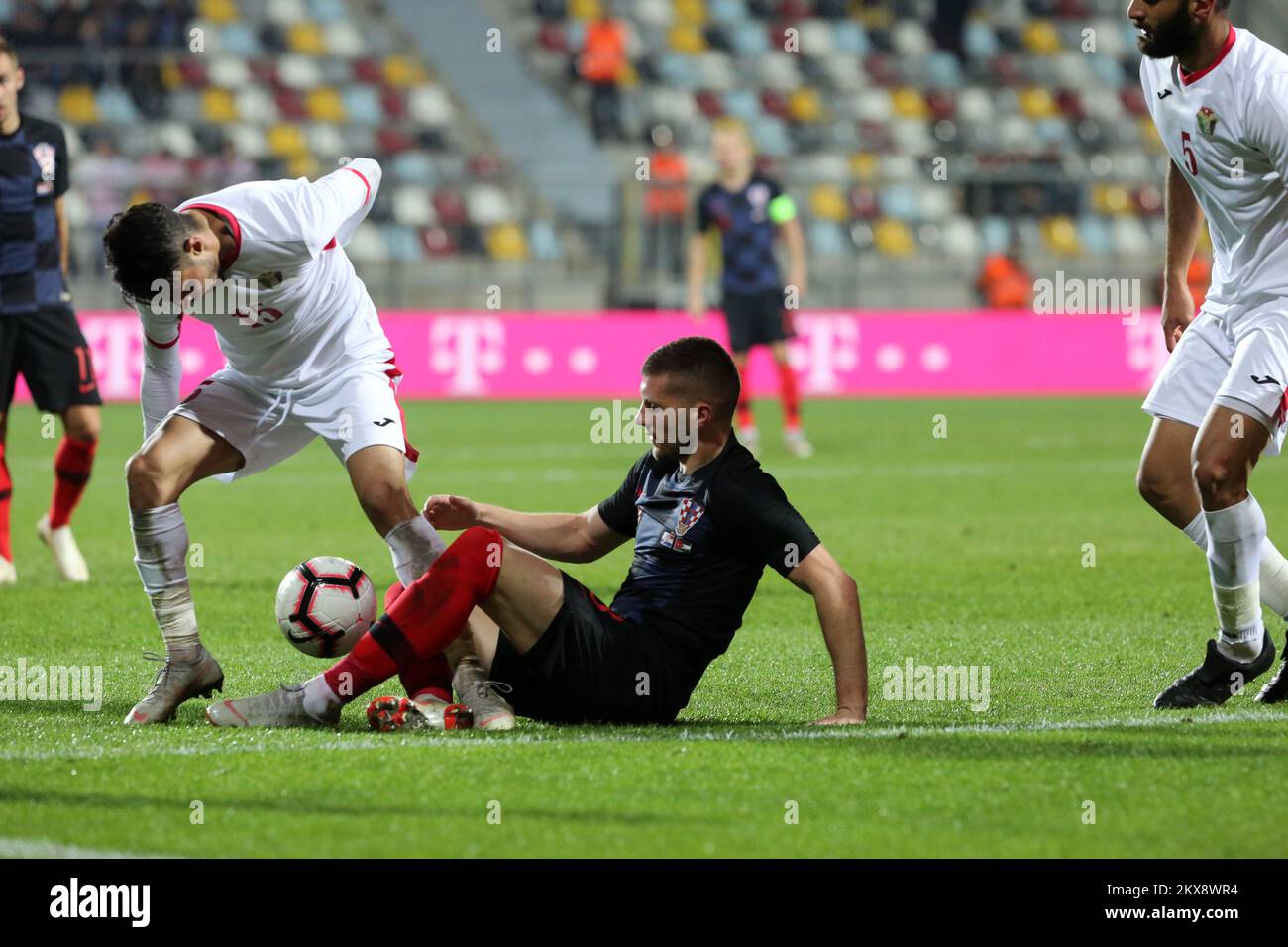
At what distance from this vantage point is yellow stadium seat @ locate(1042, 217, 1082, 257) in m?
23.6

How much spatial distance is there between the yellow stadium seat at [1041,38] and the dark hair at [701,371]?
2497 cm

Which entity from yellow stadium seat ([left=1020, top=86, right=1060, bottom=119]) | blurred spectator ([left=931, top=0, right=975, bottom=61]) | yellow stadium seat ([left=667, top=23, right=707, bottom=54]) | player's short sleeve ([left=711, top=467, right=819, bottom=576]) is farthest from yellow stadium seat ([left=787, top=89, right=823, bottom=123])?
player's short sleeve ([left=711, top=467, right=819, bottom=576])

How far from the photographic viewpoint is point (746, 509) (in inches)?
191

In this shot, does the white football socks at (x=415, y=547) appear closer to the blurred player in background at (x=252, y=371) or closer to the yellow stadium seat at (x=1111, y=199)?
the blurred player in background at (x=252, y=371)

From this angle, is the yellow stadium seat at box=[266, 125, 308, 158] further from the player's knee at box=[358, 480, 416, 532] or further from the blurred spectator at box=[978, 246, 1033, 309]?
the player's knee at box=[358, 480, 416, 532]

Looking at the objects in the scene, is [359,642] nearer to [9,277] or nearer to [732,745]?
[732,745]

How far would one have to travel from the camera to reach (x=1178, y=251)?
5.73m

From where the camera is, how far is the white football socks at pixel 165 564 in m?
5.34

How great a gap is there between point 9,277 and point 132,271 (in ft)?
12.9

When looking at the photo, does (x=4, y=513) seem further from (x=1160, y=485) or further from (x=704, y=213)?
(x=704, y=213)

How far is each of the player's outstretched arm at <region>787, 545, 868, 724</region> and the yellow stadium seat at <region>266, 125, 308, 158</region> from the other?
64.8 feet

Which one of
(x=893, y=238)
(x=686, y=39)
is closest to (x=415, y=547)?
(x=893, y=238)

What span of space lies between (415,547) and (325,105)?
2026cm

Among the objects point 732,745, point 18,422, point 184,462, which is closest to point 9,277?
point 184,462
